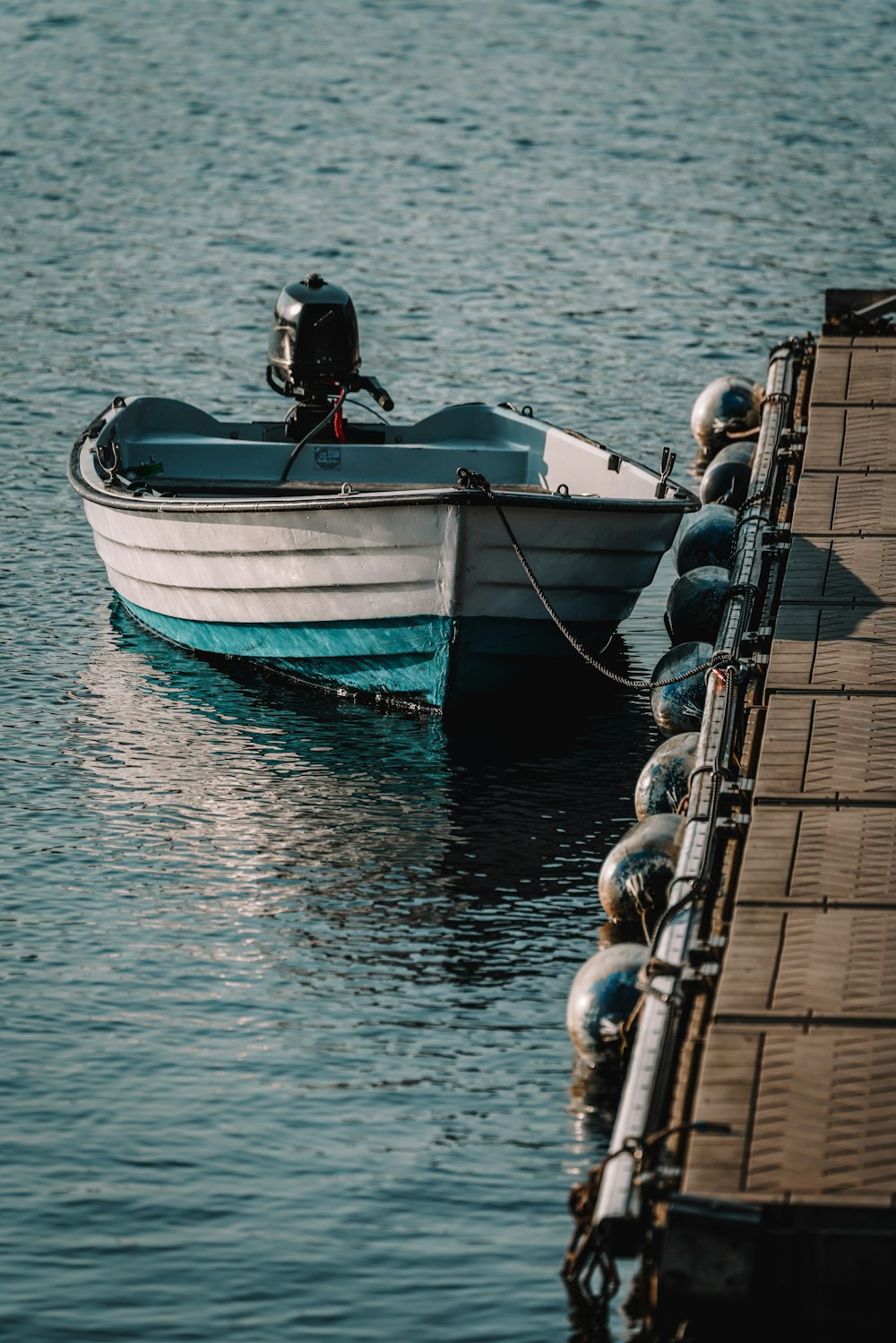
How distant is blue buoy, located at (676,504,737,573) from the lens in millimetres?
13945

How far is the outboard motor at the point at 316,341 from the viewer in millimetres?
14250

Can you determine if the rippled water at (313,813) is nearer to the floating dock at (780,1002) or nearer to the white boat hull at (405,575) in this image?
the white boat hull at (405,575)

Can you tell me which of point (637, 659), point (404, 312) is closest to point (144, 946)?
point (637, 659)

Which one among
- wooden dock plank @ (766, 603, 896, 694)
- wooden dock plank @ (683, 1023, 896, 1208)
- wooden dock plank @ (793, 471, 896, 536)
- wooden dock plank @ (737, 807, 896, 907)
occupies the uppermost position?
wooden dock plank @ (793, 471, 896, 536)

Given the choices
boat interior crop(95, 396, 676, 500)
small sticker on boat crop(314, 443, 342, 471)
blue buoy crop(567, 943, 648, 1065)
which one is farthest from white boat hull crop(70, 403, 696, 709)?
blue buoy crop(567, 943, 648, 1065)

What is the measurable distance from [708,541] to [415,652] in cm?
274

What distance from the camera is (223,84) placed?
34594mm

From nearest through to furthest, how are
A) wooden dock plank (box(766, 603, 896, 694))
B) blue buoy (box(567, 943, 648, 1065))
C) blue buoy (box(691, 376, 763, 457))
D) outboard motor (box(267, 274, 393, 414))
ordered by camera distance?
blue buoy (box(567, 943, 648, 1065)), wooden dock plank (box(766, 603, 896, 694)), outboard motor (box(267, 274, 393, 414)), blue buoy (box(691, 376, 763, 457))

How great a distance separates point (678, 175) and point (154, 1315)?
79.3ft

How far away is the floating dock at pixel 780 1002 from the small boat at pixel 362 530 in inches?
46.6

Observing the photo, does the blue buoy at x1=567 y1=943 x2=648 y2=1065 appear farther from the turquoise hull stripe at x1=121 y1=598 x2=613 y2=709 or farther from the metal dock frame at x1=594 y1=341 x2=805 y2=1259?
the turquoise hull stripe at x1=121 y1=598 x2=613 y2=709

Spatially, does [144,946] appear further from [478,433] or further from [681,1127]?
[478,433]

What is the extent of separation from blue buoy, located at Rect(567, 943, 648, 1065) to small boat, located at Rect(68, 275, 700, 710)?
3.85 meters

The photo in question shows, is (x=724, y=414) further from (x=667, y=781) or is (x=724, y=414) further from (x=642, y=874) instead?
(x=642, y=874)
